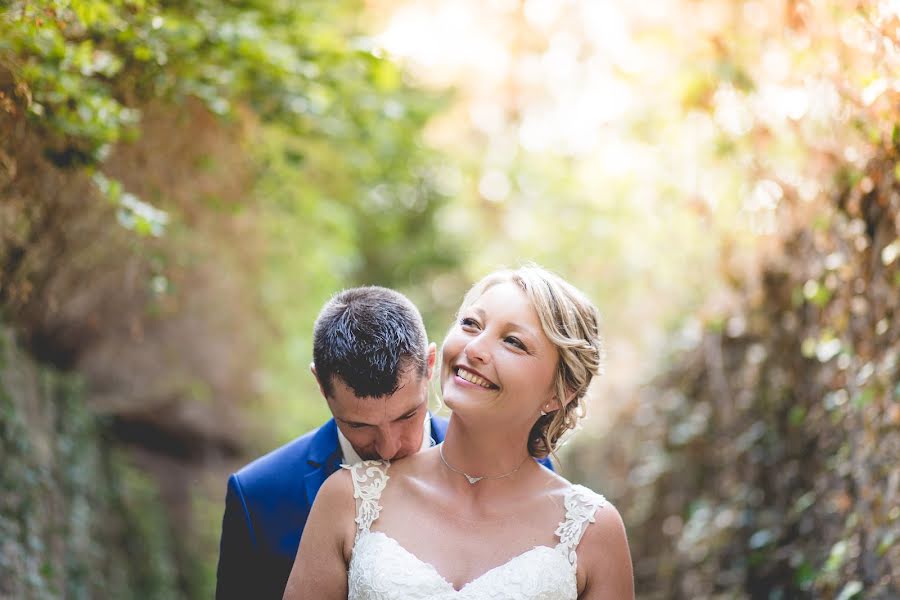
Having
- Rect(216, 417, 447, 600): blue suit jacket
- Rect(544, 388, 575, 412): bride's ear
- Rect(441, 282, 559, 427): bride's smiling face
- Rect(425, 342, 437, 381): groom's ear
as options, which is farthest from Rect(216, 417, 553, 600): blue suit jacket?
Rect(544, 388, 575, 412): bride's ear

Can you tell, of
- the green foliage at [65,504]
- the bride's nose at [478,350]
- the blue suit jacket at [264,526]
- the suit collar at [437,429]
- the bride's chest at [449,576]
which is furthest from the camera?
the green foliage at [65,504]

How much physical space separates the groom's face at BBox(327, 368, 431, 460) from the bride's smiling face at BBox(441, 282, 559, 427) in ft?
0.40

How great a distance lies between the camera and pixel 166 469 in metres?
9.09

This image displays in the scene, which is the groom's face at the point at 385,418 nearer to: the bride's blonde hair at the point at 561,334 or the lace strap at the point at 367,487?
the lace strap at the point at 367,487

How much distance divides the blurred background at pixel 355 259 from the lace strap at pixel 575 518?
127 cm

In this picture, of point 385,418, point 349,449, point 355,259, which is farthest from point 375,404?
point 355,259

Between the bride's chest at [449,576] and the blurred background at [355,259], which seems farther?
the blurred background at [355,259]

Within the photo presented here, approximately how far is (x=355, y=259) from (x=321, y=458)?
282 inches

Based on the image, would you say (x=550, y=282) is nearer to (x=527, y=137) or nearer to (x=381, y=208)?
(x=381, y=208)

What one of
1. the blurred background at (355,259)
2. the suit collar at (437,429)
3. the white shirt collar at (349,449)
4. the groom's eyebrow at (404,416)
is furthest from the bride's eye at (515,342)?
the blurred background at (355,259)

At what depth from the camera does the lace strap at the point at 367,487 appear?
267 cm

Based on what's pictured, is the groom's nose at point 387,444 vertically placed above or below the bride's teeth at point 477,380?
below

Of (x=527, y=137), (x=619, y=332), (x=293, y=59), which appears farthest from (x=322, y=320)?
(x=527, y=137)

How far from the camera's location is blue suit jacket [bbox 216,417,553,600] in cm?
297
